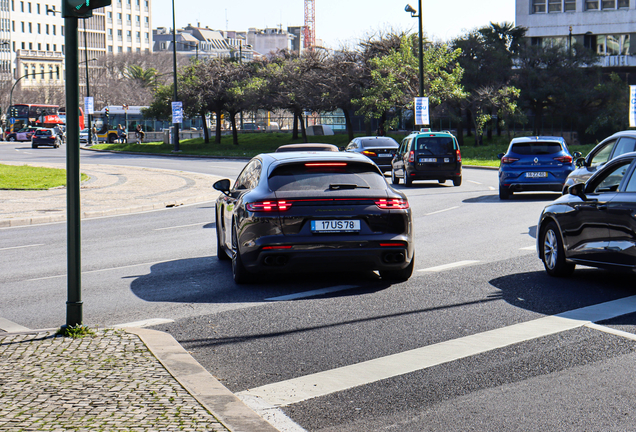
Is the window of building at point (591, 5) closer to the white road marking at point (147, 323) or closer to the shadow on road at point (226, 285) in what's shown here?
the shadow on road at point (226, 285)

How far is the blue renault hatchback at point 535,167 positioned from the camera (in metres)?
20.5

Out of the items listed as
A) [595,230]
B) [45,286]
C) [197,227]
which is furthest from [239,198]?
[197,227]

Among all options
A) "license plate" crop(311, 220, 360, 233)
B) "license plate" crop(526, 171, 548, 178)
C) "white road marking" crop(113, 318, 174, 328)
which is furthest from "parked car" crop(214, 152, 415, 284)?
"license plate" crop(526, 171, 548, 178)

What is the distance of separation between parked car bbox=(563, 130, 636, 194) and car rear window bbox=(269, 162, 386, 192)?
4945 mm

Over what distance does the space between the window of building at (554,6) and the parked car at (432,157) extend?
50380mm

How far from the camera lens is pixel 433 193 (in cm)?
2352

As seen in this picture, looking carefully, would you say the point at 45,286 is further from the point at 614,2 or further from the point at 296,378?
the point at 614,2

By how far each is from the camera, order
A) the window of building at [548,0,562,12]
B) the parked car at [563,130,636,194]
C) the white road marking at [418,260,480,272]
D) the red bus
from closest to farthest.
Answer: the white road marking at [418,260,480,272], the parked car at [563,130,636,194], the window of building at [548,0,562,12], the red bus

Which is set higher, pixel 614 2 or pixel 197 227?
pixel 614 2

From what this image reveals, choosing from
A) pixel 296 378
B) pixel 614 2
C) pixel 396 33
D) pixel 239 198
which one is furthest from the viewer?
pixel 614 2

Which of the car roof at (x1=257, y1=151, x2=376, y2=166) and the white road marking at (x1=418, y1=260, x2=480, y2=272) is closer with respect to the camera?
the car roof at (x1=257, y1=151, x2=376, y2=166)

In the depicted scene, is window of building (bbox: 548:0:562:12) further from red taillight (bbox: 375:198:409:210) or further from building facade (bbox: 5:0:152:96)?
building facade (bbox: 5:0:152:96)

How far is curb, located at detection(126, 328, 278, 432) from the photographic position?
4.44 m

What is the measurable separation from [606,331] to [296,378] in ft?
8.75
